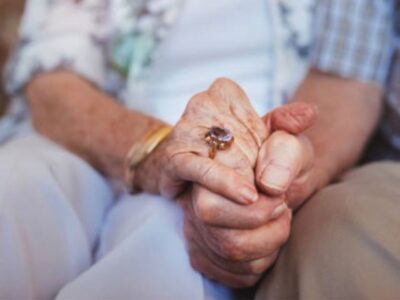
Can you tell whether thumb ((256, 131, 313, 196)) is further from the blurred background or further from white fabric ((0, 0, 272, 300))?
the blurred background

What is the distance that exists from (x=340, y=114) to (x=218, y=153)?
335 mm

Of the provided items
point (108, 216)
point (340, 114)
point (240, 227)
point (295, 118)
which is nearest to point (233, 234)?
point (240, 227)

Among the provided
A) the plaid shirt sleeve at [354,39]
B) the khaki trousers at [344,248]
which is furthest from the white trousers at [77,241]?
the plaid shirt sleeve at [354,39]

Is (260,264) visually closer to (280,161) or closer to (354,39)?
(280,161)

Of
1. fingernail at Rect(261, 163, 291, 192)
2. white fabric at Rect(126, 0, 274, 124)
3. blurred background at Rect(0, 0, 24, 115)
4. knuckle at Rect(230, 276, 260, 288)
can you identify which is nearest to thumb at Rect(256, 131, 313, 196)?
fingernail at Rect(261, 163, 291, 192)

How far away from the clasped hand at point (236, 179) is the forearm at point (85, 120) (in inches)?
4.0

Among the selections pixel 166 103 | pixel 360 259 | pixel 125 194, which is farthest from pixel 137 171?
pixel 360 259

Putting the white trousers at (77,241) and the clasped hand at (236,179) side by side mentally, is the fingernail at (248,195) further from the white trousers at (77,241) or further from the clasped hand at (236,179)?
the white trousers at (77,241)

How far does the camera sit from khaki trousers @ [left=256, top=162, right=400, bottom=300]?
450mm

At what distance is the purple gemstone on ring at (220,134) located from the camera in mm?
541

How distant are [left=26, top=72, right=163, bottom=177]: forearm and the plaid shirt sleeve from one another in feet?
1.02

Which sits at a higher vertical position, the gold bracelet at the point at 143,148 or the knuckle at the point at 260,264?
the gold bracelet at the point at 143,148

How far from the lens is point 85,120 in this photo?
2.50ft

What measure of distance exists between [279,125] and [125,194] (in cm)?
26
